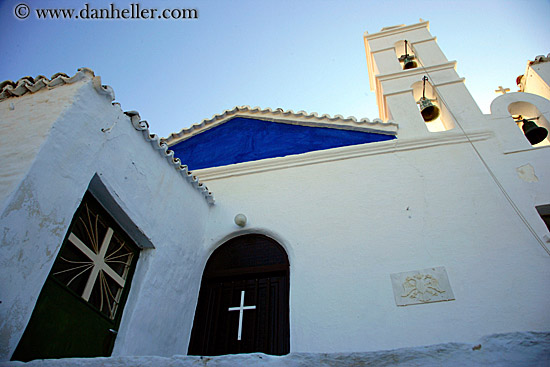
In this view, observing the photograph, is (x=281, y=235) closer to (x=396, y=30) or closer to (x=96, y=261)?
(x=96, y=261)

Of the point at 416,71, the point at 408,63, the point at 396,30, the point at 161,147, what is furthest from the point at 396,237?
the point at 396,30

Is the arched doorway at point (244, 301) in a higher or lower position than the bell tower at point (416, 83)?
lower

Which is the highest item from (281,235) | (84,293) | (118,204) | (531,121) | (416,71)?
(416,71)

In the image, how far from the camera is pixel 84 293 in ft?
11.5

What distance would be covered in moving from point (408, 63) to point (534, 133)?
102 inches

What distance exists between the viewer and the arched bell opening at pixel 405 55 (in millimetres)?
7417

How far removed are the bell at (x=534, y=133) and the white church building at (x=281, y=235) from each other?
0.06ft

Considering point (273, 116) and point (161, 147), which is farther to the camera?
point (273, 116)

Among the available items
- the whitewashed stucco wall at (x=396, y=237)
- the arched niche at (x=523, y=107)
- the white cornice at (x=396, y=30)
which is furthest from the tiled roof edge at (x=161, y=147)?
the white cornice at (x=396, y=30)

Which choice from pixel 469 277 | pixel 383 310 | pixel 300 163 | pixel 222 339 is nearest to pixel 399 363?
pixel 383 310

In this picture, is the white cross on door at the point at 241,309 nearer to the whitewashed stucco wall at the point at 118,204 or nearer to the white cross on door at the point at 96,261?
the whitewashed stucco wall at the point at 118,204

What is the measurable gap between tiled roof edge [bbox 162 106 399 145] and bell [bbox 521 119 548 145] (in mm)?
1678

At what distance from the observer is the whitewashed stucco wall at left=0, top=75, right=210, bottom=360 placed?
278cm

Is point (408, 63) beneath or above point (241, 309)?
above
